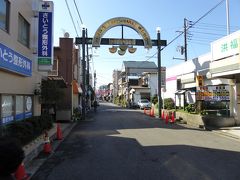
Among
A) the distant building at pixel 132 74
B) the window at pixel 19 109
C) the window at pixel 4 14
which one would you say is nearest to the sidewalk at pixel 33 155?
the window at pixel 19 109

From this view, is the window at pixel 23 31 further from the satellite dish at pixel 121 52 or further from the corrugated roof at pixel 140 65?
the corrugated roof at pixel 140 65

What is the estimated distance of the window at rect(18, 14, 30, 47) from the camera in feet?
48.8

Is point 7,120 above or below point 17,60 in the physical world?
below

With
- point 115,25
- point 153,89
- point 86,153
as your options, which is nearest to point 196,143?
point 86,153

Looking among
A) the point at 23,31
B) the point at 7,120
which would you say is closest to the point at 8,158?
the point at 7,120

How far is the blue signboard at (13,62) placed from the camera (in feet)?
36.2

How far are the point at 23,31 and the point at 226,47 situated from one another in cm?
1125

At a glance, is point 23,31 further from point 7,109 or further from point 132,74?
point 132,74

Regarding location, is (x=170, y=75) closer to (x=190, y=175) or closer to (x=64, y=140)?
(x=64, y=140)

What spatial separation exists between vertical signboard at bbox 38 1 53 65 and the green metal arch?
11326mm

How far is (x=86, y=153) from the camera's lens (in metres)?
11.8

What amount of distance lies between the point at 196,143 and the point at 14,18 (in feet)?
29.2

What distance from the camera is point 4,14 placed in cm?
1250

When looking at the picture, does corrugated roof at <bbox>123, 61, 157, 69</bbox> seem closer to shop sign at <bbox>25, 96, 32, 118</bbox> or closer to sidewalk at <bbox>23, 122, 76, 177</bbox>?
shop sign at <bbox>25, 96, 32, 118</bbox>
